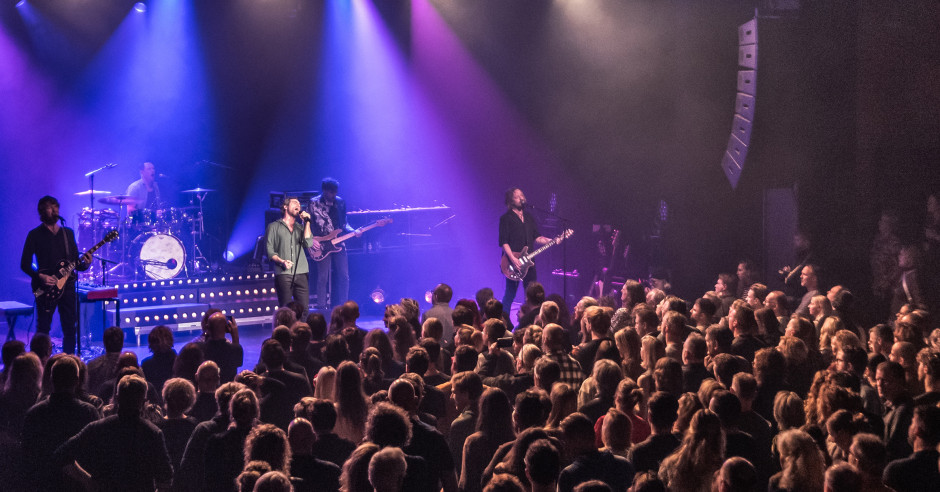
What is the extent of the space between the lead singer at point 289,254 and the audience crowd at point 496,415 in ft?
12.1

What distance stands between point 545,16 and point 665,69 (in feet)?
→ 8.92

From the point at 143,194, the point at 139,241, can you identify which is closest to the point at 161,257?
the point at 139,241

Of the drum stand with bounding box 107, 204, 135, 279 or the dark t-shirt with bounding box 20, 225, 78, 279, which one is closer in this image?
the dark t-shirt with bounding box 20, 225, 78, 279

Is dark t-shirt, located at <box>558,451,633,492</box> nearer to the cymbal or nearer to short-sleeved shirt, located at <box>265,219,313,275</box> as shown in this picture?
short-sleeved shirt, located at <box>265,219,313,275</box>

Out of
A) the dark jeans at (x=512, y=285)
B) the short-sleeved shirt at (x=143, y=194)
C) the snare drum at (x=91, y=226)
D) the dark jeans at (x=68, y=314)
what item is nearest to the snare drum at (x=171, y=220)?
the short-sleeved shirt at (x=143, y=194)

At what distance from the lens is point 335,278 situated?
1382cm

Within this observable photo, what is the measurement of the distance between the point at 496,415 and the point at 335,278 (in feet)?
31.3

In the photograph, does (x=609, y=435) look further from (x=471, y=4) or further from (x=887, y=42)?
(x=471, y=4)

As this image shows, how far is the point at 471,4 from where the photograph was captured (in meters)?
15.6

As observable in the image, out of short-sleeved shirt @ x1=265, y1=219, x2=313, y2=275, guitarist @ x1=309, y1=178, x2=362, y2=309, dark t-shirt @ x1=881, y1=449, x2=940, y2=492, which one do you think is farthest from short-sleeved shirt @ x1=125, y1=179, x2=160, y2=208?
dark t-shirt @ x1=881, y1=449, x2=940, y2=492

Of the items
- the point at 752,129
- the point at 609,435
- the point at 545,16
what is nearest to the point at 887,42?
the point at 752,129

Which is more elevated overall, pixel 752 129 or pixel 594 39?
pixel 594 39

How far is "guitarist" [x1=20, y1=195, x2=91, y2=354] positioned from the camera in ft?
30.9

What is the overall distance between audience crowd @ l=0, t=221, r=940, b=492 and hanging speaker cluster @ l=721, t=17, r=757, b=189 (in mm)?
5490
